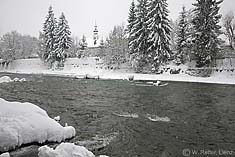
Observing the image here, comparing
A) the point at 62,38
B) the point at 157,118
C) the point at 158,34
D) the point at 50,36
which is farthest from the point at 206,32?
the point at 50,36

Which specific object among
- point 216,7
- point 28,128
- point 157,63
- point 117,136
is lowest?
point 117,136

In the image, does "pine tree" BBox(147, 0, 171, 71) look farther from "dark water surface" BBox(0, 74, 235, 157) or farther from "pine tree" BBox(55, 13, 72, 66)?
"dark water surface" BBox(0, 74, 235, 157)

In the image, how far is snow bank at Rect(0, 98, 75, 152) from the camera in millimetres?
6617

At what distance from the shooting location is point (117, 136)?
29.2 ft

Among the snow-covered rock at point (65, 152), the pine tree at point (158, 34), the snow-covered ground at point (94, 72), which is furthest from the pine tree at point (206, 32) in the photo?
the snow-covered rock at point (65, 152)

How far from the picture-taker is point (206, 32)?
3769 centimetres

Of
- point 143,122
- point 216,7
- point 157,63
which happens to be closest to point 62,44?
point 157,63

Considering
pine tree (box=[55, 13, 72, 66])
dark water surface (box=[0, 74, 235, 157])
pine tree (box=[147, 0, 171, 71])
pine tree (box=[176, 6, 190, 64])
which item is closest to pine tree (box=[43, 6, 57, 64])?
pine tree (box=[55, 13, 72, 66])

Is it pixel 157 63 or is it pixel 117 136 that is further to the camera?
pixel 157 63

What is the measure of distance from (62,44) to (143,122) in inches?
1911

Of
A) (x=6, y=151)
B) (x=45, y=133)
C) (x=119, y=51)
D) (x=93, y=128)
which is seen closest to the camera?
(x=6, y=151)

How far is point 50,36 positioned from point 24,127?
180 feet

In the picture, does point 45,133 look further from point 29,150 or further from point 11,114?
point 11,114

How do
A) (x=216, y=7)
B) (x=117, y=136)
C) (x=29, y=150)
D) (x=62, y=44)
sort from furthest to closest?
(x=62, y=44)
(x=216, y=7)
(x=117, y=136)
(x=29, y=150)
